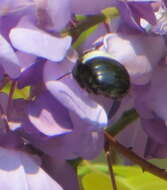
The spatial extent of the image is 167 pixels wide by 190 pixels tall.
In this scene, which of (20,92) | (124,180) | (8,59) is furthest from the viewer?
(124,180)

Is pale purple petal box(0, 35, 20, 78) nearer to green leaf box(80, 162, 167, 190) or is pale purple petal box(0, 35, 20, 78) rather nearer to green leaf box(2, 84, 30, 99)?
green leaf box(2, 84, 30, 99)

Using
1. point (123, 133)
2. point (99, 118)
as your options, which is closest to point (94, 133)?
point (99, 118)

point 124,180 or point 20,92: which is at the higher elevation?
point 20,92

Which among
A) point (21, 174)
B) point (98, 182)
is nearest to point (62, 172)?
point (21, 174)

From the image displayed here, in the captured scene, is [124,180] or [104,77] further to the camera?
[124,180]

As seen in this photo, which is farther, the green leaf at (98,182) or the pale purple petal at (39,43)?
the green leaf at (98,182)

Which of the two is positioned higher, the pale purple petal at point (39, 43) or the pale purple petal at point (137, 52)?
the pale purple petal at point (39, 43)

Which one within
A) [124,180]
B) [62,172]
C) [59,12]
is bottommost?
[124,180]

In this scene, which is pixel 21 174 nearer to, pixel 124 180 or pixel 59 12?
pixel 59 12

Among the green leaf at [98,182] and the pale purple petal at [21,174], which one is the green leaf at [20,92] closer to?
the pale purple petal at [21,174]

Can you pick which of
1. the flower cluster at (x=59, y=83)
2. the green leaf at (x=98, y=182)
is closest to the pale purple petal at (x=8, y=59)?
the flower cluster at (x=59, y=83)
